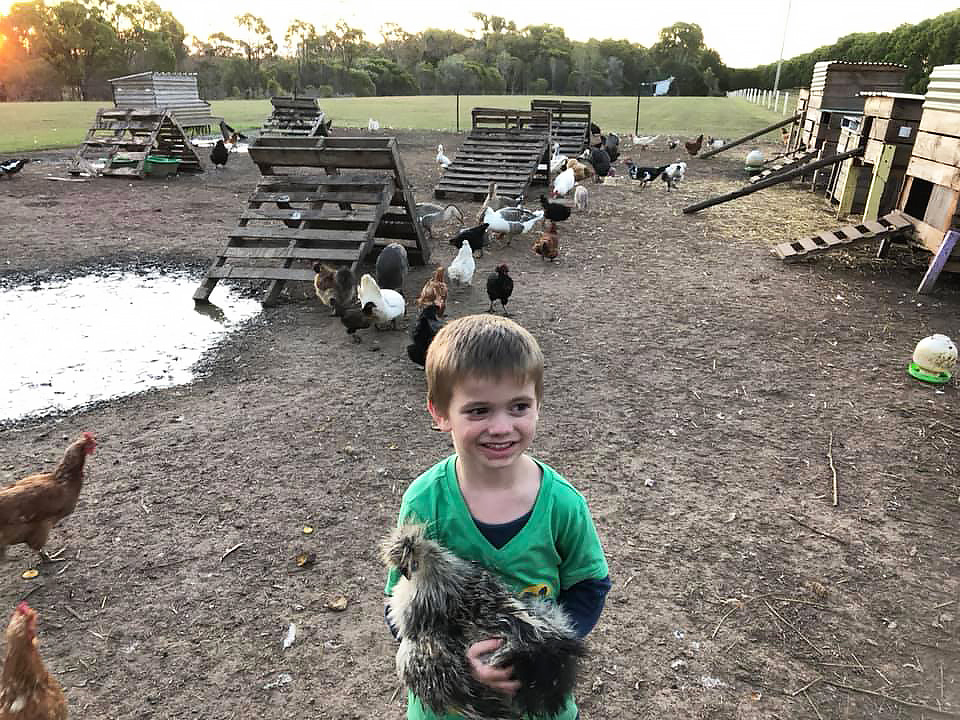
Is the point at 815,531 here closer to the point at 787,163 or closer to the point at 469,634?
the point at 469,634

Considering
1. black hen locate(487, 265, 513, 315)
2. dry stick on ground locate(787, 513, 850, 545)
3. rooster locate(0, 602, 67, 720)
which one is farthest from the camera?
black hen locate(487, 265, 513, 315)

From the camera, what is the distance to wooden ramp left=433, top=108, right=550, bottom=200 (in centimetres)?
1270

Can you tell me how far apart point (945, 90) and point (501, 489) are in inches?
351

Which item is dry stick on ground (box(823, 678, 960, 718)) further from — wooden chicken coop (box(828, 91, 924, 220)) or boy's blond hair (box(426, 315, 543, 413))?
wooden chicken coop (box(828, 91, 924, 220))

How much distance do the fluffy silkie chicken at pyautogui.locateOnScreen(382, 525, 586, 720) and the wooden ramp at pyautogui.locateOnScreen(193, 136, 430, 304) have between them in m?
5.73

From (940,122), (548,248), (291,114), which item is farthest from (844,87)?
(291,114)

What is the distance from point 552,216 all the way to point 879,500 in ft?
25.1

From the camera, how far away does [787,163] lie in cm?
1566

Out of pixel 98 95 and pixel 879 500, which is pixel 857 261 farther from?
pixel 98 95

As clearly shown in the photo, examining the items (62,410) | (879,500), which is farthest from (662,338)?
(62,410)

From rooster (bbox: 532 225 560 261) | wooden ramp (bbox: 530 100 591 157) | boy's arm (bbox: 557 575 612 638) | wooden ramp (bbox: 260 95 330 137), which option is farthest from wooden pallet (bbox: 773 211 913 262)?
wooden ramp (bbox: 260 95 330 137)

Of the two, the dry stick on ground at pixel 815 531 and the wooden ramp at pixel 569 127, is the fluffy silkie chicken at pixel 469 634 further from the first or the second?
the wooden ramp at pixel 569 127

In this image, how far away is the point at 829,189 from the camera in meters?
13.5

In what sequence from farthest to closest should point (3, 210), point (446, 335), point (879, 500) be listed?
1. point (3, 210)
2. point (879, 500)
3. point (446, 335)
